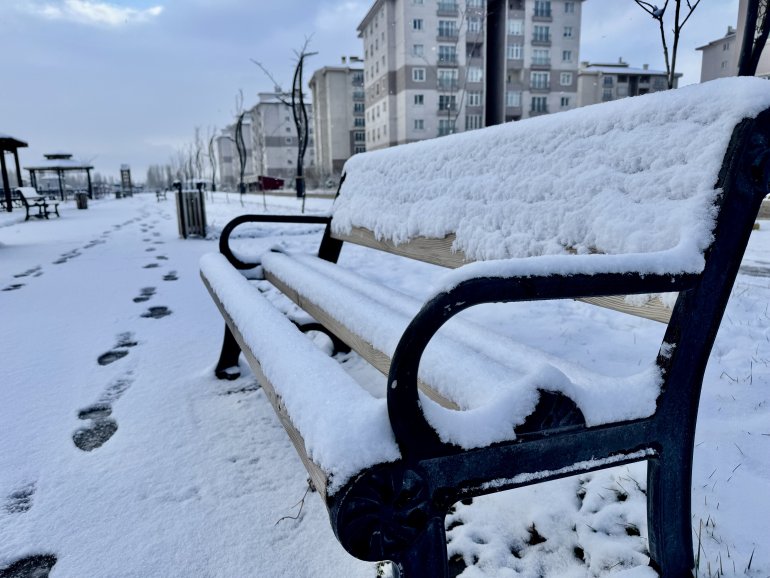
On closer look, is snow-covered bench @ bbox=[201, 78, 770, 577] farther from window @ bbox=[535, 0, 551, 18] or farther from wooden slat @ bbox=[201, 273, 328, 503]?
window @ bbox=[535, 0, 551, 18]

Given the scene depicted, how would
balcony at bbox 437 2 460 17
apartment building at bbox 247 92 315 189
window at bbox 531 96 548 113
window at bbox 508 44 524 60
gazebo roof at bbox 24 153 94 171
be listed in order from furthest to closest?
1. apartment building at bbox 247 92 315 189
2. window at bbox 531 96 548 113
3. window at bbox 508 44 524 60
4. balcony at bbox 437 2 460 17
5. gazebo roof at bbox 24 153 94 171

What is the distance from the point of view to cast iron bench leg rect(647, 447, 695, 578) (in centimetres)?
106

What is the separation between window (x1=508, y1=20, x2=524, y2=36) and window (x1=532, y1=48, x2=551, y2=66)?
2.09 meters

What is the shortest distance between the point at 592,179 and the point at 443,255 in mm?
678

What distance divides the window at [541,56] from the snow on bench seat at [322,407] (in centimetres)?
4897

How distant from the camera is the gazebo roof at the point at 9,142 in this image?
46.7 feet

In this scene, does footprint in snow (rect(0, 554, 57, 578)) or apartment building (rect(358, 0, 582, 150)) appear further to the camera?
apartment building (rect(358, 0, 582, 150))

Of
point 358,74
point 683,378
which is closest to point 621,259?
point 683,378

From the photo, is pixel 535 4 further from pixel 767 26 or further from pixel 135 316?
pixel 135 316

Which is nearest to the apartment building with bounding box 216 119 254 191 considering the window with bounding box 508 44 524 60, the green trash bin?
the window with bounding box 508 44 524 60

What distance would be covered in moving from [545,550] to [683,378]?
641 millimetres

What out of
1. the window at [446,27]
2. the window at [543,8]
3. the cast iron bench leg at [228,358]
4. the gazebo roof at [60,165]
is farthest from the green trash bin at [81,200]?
the window at [543,8]

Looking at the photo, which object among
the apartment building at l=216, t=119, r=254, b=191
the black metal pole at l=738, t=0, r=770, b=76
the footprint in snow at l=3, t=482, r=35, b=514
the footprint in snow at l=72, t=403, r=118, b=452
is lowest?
the footprint in snow at l=3, t=482, r=35, b=514

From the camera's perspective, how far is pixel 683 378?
40.4 inches
